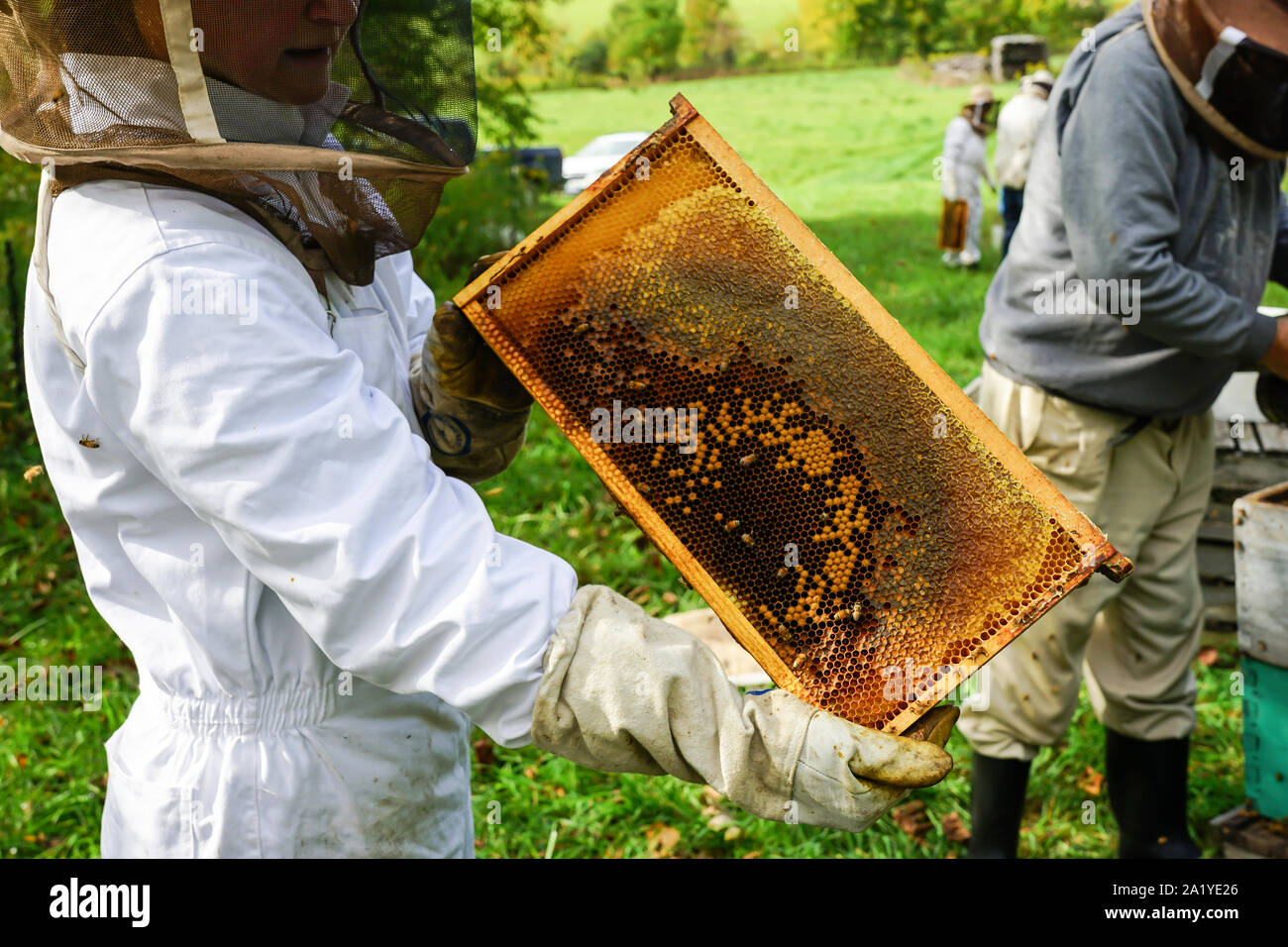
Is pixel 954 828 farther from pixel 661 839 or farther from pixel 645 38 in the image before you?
pixel 645 38

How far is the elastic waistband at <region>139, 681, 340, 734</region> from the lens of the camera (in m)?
1.85

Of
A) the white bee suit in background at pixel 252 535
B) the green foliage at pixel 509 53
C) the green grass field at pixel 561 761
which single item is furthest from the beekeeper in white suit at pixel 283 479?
the green foliage at pixel 509 53

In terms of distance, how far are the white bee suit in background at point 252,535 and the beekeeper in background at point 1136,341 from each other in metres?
2.36

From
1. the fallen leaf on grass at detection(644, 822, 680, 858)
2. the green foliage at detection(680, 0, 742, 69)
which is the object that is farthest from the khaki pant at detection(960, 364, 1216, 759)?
the green foliage at detection(680, 0, 742, 69)

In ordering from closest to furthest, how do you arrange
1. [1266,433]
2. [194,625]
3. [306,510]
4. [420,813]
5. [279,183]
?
[306,510] < [279,183] < [194,625] < [420,813] < [1266,433]

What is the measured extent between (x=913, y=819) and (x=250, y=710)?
9.11 feet

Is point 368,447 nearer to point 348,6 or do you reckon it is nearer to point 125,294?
point 125,294

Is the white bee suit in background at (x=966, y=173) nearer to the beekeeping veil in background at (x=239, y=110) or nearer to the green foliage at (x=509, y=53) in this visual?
the green foliage at (x=509, y=53)

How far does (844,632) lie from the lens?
72.7 inches

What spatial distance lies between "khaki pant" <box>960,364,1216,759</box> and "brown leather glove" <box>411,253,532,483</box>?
197cm

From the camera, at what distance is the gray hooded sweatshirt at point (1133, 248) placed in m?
3.17

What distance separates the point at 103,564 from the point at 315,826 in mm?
577
